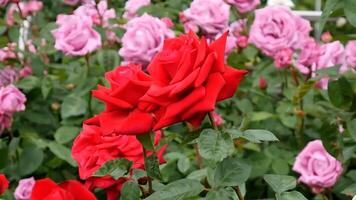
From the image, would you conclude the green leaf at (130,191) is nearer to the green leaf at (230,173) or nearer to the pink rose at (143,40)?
the green leaf at (230,173)

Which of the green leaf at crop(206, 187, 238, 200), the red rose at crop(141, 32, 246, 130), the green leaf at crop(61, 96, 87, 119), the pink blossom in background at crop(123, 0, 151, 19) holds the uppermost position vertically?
the red rose at crop(141, 32, 246, 130)

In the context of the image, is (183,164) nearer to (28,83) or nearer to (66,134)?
(66,134)

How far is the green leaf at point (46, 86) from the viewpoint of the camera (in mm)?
2236

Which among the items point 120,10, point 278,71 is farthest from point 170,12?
point 278,71

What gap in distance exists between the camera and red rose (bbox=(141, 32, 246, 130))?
0.99 meters

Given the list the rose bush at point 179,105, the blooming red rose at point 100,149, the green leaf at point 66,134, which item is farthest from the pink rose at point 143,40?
the blooming red rose at point 100,149

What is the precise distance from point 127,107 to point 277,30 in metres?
1.21

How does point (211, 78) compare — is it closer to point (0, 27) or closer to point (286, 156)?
point (286, 156)

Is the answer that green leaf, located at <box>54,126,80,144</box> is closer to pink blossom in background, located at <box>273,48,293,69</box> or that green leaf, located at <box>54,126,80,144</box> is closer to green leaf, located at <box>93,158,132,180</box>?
pink blossom in background, located at <box>273,48,293,69</box>

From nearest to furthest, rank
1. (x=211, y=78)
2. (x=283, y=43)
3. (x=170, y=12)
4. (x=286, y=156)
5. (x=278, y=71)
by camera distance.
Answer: (x=211, y=78) → (x=286, y=156) → (x=283, y=43) → (x=278, y=71) → (x=170, y=12)

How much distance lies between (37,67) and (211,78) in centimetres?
147

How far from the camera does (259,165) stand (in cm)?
203

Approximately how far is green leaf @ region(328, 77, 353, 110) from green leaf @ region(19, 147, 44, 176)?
32.1 inches

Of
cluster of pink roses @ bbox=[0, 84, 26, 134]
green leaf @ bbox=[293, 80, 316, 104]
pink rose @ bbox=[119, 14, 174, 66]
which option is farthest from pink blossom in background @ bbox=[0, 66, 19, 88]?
green leaf @ bbox=[293, 80, 316, 104]
